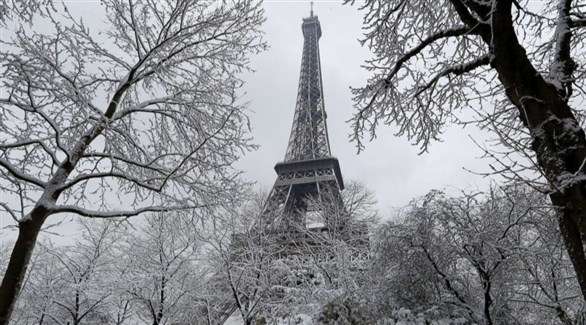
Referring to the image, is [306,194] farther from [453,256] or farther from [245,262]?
Answer: [453,256]

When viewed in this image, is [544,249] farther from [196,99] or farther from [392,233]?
[196,99]

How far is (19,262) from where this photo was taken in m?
4.34

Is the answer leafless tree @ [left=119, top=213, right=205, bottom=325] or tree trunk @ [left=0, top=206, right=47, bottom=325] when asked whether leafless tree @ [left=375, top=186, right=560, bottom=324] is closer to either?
leafless tree @ [left=119, top=213, right=205, bottom=325]

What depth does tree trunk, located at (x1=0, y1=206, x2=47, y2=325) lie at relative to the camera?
418cm

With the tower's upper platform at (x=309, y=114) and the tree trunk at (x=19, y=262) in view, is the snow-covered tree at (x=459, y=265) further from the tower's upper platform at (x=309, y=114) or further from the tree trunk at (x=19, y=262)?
the tower's upper platform at (x=309, y=114)

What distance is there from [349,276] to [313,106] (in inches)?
1328

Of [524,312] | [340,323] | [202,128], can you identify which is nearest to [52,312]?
[340,323]

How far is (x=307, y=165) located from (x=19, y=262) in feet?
104

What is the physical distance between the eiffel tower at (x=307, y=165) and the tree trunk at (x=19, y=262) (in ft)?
52.1

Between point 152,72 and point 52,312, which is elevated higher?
point 52,312

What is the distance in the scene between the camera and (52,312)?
17.6 metres

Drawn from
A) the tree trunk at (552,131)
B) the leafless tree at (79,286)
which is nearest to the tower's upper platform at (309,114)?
the leafless tree at (79,286)

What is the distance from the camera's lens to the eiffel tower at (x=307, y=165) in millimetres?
27109

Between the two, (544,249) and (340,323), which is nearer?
(544,249)
